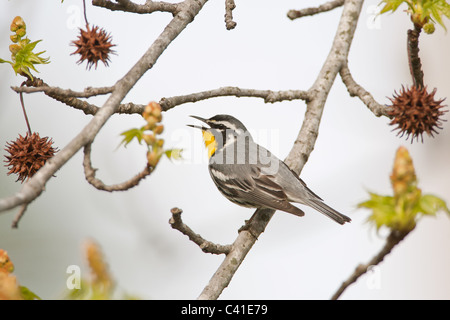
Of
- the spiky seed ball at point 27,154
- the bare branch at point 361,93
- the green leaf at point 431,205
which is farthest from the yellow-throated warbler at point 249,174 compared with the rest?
the green leaf at point 431,205

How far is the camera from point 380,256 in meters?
2.44

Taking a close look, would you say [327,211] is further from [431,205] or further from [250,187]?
[431,205]

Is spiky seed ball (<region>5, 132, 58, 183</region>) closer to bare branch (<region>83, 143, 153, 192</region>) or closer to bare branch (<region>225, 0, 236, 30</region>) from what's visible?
bare branch (<region>83, 143, 153, 192</region>)

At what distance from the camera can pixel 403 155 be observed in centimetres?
216

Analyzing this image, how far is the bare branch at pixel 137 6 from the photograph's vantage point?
4266 millimetres

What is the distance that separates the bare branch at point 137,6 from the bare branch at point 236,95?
83 cm

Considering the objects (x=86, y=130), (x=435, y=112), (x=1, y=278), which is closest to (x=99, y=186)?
(x=86, y=130)

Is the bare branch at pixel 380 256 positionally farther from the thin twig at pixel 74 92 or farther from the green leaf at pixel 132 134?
the thin twig at pixel 74 92

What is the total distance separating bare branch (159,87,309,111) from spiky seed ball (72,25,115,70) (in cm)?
70

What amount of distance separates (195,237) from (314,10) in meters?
2.88

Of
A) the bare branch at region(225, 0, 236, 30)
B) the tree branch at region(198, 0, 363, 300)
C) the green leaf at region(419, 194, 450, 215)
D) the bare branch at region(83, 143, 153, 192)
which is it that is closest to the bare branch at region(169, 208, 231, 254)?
the tree branch at region(198, 0, 363, 300)

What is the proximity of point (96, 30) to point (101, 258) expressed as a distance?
2.33 metres

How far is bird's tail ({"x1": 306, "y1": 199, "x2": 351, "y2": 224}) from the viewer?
553 centimetres

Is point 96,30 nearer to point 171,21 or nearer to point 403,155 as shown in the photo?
point 171,21
